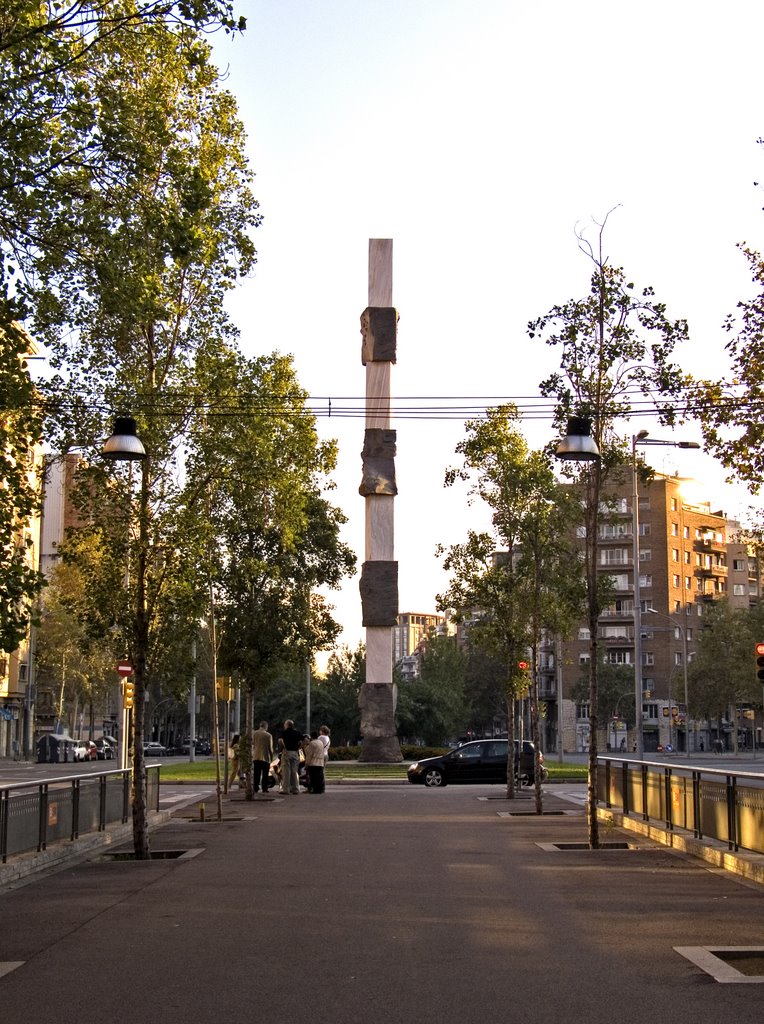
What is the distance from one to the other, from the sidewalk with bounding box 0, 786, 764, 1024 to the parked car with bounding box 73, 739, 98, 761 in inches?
2034

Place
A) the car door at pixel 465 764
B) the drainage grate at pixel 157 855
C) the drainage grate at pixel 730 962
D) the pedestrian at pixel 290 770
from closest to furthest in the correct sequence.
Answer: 1. the drainage grate at pixel 730 962
2. the drainage grate at pixel 157 855
3. the pedestrian at pixel 290 770
4. the car door at pixel 465 764

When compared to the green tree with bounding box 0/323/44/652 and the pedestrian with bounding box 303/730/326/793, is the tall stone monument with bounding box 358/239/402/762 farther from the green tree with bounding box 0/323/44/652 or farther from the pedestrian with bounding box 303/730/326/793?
the green tree with bounding box 0/323/44/652

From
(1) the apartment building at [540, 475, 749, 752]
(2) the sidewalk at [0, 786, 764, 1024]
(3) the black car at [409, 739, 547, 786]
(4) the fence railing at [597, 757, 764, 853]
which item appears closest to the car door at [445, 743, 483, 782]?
(3) the black car at [409, 739, 547, 786]

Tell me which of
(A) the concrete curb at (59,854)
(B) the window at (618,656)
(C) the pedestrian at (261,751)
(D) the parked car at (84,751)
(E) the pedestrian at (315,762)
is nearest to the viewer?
(A) the concrete curb at (59,854)

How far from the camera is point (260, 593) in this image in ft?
111

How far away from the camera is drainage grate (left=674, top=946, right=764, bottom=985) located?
864 cm

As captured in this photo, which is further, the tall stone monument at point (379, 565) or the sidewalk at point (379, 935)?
the tall stone monument at point (379, 565)

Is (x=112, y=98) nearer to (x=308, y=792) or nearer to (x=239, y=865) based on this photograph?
(x=239, y=865)

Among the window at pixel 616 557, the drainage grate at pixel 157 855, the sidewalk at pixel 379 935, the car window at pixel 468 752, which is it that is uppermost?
the window at pixel 616 557

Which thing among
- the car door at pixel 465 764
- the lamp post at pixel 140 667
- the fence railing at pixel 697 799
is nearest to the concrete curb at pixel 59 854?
the lamp post at pixel 140 667

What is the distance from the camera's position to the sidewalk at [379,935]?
7.95 metres

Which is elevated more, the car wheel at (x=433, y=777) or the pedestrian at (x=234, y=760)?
the pedestrian at (x=234, y=760)

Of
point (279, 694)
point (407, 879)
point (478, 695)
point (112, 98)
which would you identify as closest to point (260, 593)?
point (407, 879)

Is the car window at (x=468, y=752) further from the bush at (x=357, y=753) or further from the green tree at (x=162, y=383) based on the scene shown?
the green tree at (x=162, y=383)
